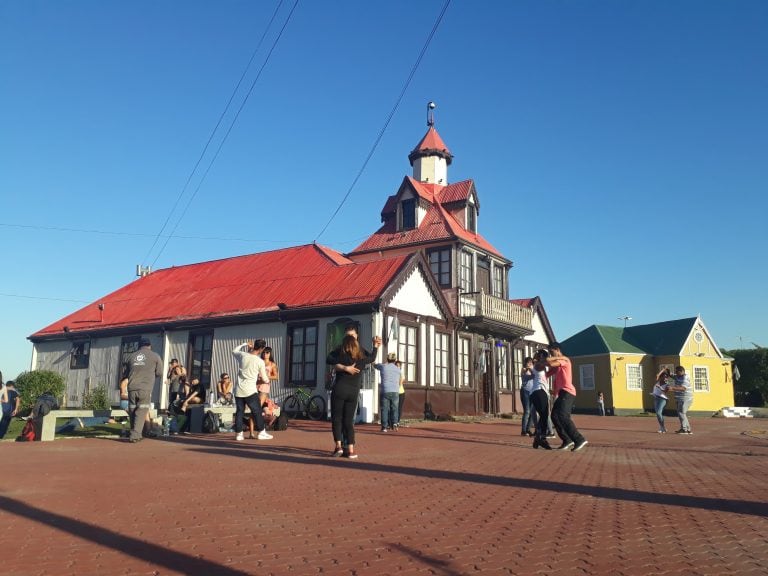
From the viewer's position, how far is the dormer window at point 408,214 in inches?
1050

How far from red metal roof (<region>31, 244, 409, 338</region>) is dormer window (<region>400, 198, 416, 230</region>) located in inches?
139

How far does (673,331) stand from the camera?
134 ft

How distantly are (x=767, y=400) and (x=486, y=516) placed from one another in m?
51.8

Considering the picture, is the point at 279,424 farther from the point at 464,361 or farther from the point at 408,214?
the point at 408,214

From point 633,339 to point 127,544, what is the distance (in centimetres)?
4274

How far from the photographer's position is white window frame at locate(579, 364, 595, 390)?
40031 mm

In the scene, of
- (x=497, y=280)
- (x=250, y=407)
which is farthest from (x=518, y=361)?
(x=250, y=407)

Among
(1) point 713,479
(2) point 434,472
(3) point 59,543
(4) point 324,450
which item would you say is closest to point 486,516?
(2) point 434,472

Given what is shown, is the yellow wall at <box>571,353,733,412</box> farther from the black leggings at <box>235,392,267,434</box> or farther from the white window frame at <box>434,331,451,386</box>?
the black leggings at <box>235,392,267,434</box>

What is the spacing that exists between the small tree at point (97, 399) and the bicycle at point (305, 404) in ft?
24.3

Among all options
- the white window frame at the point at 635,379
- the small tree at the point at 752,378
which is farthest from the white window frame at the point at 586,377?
the small tree at the point at 752,378

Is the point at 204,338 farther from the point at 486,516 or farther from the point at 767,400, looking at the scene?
the point at 767,400

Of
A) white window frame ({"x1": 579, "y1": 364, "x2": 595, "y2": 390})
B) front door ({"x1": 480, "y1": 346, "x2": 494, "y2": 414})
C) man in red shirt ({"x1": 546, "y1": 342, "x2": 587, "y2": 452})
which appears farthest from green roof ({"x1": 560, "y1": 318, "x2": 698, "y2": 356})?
man in red shirt ({"x1": 546, "y1": 342, "x2": 587, "y2": 452})

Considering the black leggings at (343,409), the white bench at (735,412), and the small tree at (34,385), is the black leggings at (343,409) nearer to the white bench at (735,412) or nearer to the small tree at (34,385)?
the small tree at (34,385)
